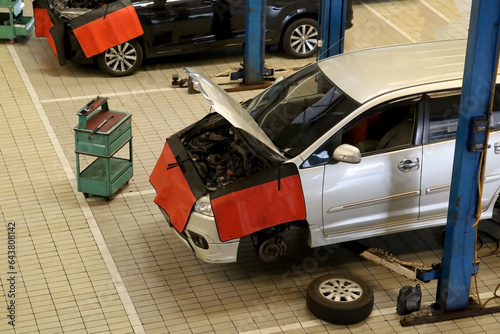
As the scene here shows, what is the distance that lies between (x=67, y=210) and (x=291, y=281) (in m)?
2.73

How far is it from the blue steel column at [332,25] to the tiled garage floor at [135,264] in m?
2.01

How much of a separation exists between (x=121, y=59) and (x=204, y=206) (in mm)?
5523

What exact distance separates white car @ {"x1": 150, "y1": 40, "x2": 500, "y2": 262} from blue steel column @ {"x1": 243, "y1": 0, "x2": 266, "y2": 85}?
364 centimetres

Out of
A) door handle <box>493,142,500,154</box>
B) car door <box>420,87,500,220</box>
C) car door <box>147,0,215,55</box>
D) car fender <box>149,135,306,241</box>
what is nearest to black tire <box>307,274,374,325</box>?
car fender <box>149,135,306,241</box>

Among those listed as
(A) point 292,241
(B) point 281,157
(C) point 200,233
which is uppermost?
(B) point 281,157

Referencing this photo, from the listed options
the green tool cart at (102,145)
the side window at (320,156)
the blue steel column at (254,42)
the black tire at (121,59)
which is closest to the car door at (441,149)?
the side window at (320,156)

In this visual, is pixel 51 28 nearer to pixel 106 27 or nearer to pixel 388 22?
pixel 106 27

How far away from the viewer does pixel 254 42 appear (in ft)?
38.4

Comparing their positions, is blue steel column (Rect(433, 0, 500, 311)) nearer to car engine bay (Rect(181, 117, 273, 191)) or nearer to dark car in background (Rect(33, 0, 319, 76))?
car engine bay (Rect(181, 117, 273, 191))

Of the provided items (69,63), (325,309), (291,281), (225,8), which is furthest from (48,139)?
(325,309)

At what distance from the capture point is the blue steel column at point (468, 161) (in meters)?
6.17

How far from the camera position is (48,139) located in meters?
10.5

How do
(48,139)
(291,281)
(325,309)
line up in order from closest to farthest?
1. (325,309)
2. (291,281)
3. (48,139)

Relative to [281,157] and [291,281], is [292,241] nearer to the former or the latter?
[291,281]
